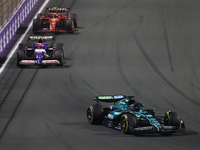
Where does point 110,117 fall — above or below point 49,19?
below

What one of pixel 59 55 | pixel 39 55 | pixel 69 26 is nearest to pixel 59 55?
pixel 59 55

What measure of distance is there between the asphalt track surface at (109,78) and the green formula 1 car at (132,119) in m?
0.24

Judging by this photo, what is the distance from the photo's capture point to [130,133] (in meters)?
16.5

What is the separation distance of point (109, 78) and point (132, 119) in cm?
866

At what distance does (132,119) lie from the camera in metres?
16.2

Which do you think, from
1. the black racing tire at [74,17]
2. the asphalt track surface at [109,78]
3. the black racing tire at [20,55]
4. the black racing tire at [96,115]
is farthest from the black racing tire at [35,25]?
the black racing tire at [96,115]

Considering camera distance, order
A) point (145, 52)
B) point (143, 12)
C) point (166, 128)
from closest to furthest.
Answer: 1. point (166, 128)
2. point (145, 52)
3. point (143, 12)

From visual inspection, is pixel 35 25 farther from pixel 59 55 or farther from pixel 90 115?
pixel 90 115

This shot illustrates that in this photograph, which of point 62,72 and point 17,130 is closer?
point 17,130

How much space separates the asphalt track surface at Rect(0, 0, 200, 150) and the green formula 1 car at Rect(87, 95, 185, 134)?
0.78 feet

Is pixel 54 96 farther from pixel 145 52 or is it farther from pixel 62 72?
pixel 145 52

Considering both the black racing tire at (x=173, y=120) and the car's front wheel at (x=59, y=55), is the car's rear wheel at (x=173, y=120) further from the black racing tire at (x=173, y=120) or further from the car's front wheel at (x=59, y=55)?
the car's front wheel at (x=59, y=55)

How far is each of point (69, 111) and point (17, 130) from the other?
9.72 ft

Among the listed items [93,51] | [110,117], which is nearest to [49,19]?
[93,51]
